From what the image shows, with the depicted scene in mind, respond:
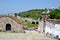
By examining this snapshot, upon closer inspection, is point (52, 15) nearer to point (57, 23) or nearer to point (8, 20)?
point (8, 20)

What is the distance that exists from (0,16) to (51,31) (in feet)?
35.4

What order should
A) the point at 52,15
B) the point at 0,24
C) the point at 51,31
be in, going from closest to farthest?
1. the point at 51,31
2. the point at 0,24
3. the point at 52,15

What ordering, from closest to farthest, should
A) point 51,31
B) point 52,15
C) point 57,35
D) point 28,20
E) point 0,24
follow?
point 57,35 → point 51,31 → point 0,24 → point 52,15 → point 28,20

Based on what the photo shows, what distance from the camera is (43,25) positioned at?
42.9 m

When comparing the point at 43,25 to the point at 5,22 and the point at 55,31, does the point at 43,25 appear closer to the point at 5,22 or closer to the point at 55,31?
the point at 5,22

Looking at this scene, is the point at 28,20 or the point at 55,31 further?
the point at 28,20

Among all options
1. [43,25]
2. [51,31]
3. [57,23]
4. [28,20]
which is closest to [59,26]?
[57,23]

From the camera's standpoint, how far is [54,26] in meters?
33.0

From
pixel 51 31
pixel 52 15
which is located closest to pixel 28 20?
pixel 52 15

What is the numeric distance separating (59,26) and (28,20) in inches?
1984

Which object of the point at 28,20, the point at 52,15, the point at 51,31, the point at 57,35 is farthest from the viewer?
the point at 28,20

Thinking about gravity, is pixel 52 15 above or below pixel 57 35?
above

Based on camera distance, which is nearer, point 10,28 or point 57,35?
point 57,35

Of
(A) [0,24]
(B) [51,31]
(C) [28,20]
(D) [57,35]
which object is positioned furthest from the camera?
(C) [28,20]
